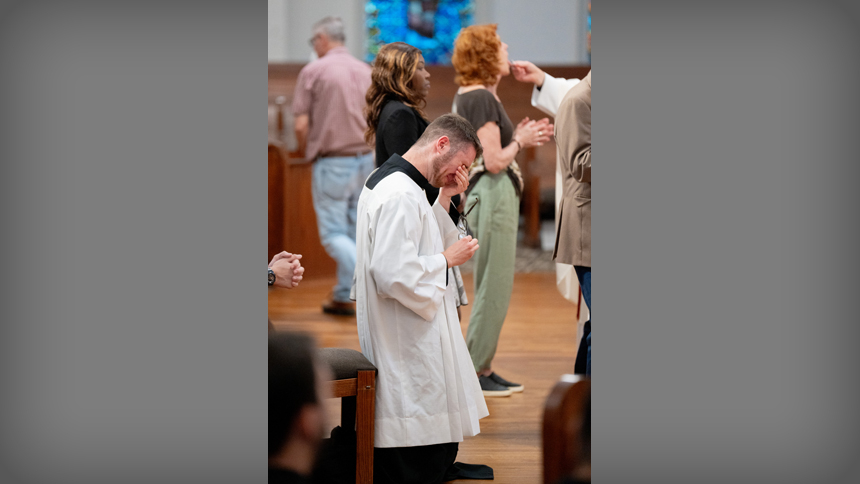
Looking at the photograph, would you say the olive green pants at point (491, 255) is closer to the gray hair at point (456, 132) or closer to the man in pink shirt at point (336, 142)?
→ the gray hair at point (456, 132)

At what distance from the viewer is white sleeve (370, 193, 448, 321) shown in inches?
90.9

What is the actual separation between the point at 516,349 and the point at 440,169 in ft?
7.45

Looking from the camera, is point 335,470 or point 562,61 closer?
point 335,470

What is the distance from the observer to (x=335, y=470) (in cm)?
249

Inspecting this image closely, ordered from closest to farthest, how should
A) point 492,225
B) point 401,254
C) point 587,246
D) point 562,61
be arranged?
point 401,254
point 587,246
point 492,225
point 562,61

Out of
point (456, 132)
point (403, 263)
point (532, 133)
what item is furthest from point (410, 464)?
point (532, 133)

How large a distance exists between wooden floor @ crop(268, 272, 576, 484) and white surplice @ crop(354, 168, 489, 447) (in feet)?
1.00

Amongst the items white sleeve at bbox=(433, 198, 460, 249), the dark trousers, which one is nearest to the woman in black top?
white sleeve at bbox=(433, 198, 460, 249)

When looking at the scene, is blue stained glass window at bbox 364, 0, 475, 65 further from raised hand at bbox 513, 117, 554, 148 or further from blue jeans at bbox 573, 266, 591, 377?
blue jeans at bbox 573, 266, 591, 377
